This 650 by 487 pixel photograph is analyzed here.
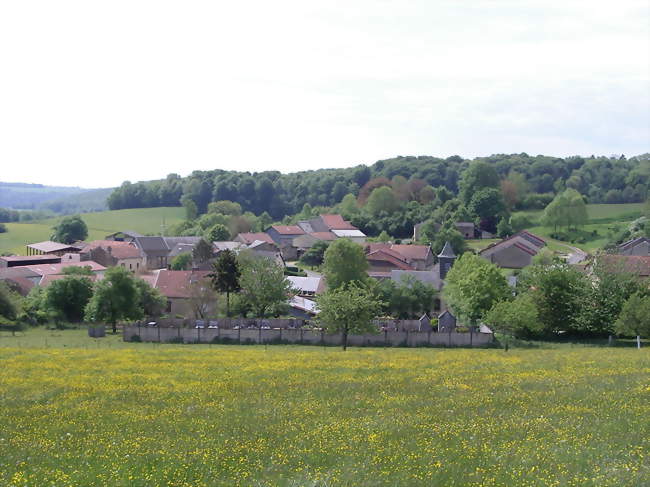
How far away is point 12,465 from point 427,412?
1078 centimetres

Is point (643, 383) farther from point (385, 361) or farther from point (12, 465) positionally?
point (12, 465)

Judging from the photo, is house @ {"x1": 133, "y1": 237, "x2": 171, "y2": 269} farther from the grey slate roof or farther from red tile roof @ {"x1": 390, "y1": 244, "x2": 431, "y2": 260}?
red tile roof @ {"x1": 390, "y1": 244, "x2": 431, "y2": 260}

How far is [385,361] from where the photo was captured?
2903 centimetres

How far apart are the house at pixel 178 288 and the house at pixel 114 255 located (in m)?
32.2

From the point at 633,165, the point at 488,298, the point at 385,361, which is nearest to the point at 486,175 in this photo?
the point at 633,165

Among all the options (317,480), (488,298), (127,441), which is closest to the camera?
(317,480)

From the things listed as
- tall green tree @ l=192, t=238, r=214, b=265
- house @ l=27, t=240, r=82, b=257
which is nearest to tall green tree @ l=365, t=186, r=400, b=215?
tall green tree @ l=192, t=238, r=214, b=265

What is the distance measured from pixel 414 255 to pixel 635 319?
60537 mm

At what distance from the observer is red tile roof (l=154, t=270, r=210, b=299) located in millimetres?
67000

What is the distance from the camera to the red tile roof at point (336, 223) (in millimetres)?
137637

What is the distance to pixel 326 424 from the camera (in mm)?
17281

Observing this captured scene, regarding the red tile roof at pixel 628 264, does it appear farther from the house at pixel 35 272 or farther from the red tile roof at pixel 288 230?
the red tile roof at pixel 288 230

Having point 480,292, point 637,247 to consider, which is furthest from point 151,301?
point 637,247

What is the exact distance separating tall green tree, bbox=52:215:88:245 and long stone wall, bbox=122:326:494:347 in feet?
321
